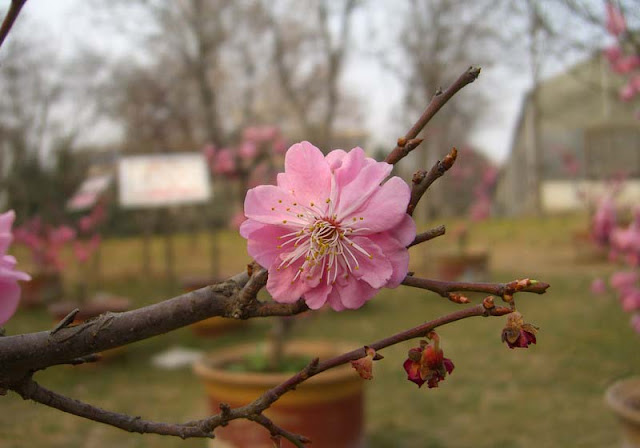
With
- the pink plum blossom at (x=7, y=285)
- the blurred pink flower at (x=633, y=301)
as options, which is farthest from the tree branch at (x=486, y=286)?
the blurred pink flower at (x=633, y=301)

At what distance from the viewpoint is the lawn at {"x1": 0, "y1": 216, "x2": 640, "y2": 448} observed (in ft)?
12.2

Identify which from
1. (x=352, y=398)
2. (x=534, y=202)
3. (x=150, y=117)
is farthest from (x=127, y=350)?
(x=534, y=202)

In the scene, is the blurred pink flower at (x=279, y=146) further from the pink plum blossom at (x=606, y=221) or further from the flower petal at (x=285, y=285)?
the flower petal at (x=285, y=285)

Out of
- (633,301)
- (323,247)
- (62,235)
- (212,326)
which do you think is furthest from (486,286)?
(62,235)

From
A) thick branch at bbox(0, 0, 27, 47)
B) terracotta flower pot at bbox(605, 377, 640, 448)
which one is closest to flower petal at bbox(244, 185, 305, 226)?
thick branch at bbox(0, 0, 27, 47)

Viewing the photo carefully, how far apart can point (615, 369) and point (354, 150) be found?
15.2ft

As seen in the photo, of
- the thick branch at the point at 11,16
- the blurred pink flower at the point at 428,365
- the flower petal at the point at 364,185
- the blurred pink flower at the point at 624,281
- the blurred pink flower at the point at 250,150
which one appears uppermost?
the blurred pink flower at the point at 250,150

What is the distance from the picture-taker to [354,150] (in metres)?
0.68

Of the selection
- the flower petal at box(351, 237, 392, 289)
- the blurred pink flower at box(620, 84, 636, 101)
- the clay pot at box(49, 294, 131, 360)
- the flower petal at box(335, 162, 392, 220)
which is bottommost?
the clay pot at box(49, 294, 131, 360)

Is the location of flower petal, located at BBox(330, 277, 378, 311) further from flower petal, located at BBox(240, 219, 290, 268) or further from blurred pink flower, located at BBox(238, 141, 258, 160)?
blurred pink flower, located at BBox(238, 141, 258, 160)

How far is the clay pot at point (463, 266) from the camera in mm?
8258

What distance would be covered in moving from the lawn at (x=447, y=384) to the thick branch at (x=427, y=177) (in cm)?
316

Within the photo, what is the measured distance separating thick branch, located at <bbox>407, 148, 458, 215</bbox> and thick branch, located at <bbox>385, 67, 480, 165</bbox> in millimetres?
33

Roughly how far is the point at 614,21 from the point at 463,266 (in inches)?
214
